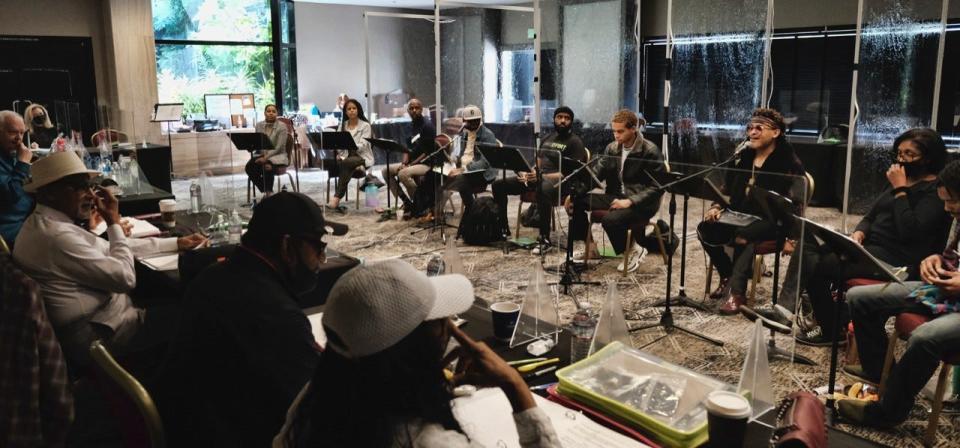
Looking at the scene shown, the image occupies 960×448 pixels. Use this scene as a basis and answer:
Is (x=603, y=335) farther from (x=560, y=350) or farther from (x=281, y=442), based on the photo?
(x=281, y=442)

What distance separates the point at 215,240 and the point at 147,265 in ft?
1.31

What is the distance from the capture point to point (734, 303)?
152 inches

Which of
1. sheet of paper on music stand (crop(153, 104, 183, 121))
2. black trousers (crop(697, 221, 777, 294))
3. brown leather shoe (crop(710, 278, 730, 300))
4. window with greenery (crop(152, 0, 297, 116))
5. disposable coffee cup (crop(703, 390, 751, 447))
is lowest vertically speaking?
brown leather shoe (crop(710, 278, 730, 300))

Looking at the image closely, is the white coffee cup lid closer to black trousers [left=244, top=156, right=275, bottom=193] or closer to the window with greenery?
black trousers [left=244, top=156, right=275, bottom=193]

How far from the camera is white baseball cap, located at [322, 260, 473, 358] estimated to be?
3.56 feet

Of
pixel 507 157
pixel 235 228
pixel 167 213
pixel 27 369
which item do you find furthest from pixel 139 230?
pixel 507 157

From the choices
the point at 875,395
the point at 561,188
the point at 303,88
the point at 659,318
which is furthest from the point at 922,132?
the point at 303,88

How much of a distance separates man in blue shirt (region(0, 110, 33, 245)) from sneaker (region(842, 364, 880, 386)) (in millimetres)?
4181

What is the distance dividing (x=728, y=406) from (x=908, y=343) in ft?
5.89

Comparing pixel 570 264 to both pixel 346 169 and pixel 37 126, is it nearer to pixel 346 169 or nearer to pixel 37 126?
pixel 346 169

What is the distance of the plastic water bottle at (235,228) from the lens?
129 inches

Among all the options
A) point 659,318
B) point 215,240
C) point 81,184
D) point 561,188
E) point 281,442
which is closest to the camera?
point 281,442

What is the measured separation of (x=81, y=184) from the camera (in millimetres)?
2588

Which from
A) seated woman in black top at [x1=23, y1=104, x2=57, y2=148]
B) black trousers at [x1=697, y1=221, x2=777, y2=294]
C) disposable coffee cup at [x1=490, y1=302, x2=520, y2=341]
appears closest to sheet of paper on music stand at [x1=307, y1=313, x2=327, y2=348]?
disposable coffee cup at [x1=490, y1=302, x2=520, y2=341]
